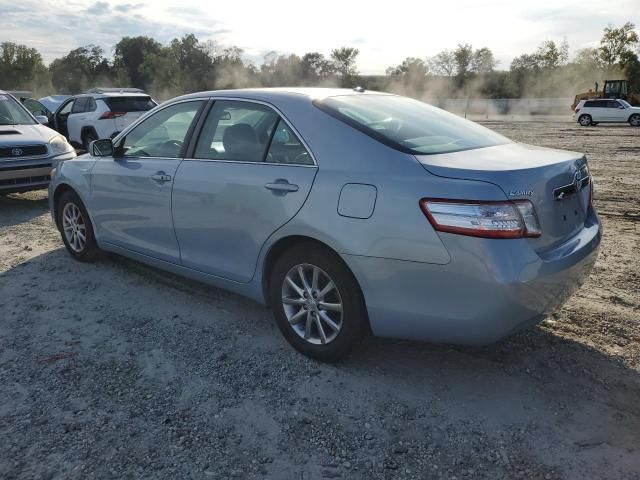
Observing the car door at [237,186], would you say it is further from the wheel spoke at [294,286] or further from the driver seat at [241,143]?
the wheel spoke at [294,286]

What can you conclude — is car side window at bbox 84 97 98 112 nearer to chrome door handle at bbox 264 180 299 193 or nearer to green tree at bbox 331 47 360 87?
chrome door handle at bbox 264 180 299 193

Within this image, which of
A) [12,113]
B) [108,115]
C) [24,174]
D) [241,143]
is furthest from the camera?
[108,115]

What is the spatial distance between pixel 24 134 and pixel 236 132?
5.92m

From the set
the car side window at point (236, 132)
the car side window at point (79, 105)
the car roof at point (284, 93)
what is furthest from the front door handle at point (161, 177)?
the car side window at point (79, 105)

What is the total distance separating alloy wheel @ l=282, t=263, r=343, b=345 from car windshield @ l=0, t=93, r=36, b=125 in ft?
24.0

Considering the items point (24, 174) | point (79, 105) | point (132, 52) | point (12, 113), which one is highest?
point (132, 52)

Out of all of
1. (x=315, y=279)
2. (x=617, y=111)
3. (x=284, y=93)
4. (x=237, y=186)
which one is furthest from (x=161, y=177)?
(x=617, y=111)

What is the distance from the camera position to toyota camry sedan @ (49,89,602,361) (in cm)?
272

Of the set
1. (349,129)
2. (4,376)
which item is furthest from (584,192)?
(4,376)

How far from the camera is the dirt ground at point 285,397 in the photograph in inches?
100

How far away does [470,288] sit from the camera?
2695 mm

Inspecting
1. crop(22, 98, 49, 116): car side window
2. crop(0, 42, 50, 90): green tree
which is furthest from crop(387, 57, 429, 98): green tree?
crop(22, 98, 49, 116): car side window

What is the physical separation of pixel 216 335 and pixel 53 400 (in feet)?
3.72

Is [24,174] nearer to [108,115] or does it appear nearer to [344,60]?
[108,115]
